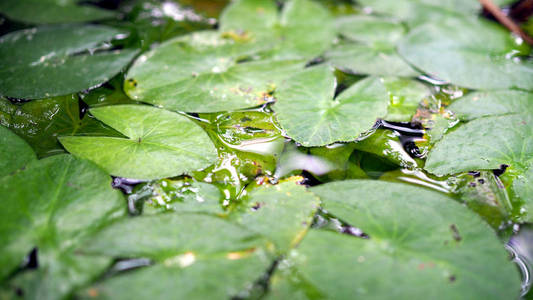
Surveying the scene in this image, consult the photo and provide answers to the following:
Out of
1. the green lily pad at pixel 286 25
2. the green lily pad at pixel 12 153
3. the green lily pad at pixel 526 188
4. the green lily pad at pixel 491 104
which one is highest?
the green lily pad at pixel 286 25

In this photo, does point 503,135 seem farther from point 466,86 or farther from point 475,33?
point 475,33

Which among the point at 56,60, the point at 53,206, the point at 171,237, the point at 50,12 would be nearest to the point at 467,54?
the point at 171,237

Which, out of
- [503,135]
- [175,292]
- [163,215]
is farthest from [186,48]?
[503,135]

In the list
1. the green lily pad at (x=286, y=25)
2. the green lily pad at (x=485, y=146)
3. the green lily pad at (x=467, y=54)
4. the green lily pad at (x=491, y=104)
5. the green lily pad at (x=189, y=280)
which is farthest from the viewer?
the green lily pad at (x=286, y=25)

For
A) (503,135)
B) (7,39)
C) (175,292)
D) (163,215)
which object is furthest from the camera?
(7,39)

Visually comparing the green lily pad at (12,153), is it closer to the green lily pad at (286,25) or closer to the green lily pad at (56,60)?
the green lily pad at (56,60)

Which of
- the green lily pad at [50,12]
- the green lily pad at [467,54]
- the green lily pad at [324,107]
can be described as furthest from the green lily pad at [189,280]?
the green lily pad at [50,12]
